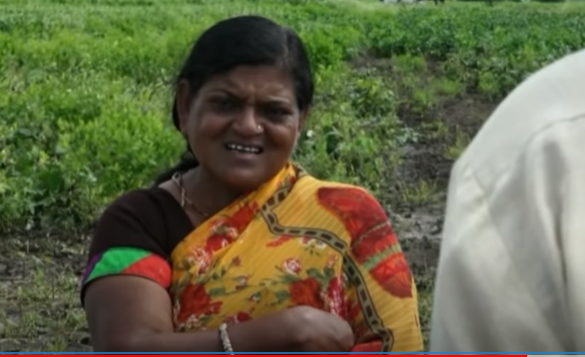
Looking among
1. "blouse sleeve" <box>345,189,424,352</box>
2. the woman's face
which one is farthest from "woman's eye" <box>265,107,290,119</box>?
"blouse sleeve" <box>345,189,424,352</box>

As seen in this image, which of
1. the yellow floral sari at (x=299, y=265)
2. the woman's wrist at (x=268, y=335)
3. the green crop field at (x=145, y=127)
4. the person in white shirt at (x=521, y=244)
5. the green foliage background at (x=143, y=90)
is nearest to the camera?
the person in white shirt at (x=521, y=244)

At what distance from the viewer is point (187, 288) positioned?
2004mm

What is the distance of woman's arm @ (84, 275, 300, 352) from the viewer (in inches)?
74.9

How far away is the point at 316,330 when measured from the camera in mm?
1911

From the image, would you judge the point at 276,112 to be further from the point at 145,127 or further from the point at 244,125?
the point at 145,127

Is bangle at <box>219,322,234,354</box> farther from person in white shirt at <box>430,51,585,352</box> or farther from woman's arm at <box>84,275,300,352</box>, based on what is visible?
person in white shirt at <box>430,51,585,352</box>

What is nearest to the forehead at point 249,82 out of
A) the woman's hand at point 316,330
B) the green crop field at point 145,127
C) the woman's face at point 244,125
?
the woman's face at point 244,125

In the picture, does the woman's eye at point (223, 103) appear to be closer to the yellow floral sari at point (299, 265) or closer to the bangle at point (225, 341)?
the yellow floral sari at point (299, 265)

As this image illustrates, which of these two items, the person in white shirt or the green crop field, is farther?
the green crop field

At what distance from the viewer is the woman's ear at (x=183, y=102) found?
2174mm

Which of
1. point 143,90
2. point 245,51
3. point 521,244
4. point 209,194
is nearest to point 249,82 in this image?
point 245,51

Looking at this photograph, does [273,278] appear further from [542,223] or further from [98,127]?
[98,127]

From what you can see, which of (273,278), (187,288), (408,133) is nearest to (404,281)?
(273,278)

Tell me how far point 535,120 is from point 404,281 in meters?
Result: 1.32
